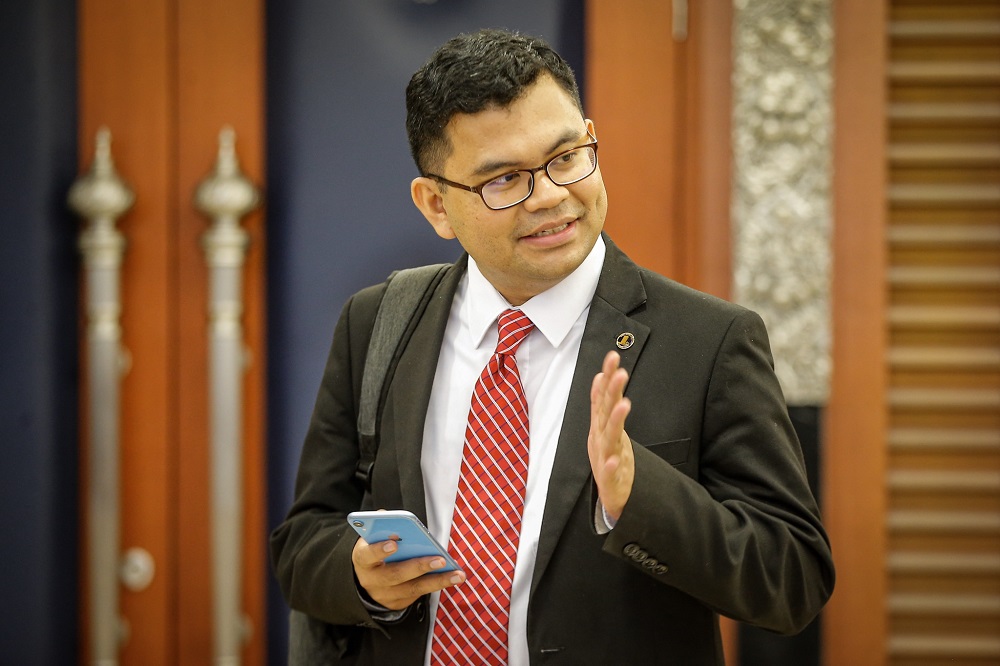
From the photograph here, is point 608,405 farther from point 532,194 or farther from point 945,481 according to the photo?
point 945,481

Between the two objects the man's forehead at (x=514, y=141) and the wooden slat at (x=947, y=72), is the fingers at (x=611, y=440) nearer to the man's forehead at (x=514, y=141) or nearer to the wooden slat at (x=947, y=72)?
the man's forehead at (x=514, y=141)

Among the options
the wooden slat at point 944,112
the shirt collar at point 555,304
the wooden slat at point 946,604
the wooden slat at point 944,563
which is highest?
the wooden slat at point 944,112

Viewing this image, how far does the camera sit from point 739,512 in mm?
1488

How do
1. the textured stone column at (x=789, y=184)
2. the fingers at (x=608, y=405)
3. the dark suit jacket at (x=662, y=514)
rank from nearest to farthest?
1. the fingers at (x=608, y=405)
2. the dark suit jacket at (x=662, y=514)
3. the textured stone column at (x=789, y=184)

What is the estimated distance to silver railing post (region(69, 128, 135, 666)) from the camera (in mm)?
2666

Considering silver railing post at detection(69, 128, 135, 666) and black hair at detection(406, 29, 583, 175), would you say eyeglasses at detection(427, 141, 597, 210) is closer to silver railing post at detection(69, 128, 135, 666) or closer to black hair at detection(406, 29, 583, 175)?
black hair at detection(406, 29, 583, 175)

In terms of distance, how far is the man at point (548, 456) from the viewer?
148 cm

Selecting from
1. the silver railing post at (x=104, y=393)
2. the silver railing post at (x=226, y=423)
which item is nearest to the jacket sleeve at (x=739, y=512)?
the silver railing post at (x=226, y=423)

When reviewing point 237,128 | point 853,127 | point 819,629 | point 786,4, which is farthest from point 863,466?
point 237,128

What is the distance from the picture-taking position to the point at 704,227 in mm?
2629

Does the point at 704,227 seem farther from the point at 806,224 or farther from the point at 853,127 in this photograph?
the point at 853,127

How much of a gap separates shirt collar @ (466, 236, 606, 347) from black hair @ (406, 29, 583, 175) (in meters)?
0.22

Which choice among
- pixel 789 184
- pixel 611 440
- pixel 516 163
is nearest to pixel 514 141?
pixel 516 163

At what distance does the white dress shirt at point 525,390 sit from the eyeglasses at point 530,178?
0.50 feet
